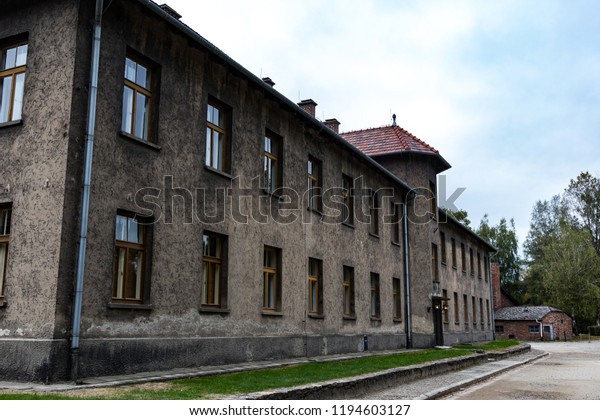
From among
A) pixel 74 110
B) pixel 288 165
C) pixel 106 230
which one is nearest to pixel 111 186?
pixel 106 230

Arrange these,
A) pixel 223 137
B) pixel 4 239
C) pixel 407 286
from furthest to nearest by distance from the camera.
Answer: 1. pixel 407 286
2. pixel 223 137
3. pixel 4 239

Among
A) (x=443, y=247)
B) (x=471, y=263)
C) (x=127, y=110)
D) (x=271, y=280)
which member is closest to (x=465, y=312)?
(x=471, y=263)

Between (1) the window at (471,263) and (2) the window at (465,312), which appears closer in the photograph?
(2) the window at (465,312)

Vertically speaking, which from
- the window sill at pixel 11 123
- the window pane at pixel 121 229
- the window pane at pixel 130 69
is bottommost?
the window pane at pixel 121 229

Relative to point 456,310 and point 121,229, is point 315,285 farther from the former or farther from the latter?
point 456,310

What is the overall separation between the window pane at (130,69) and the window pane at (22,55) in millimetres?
1829

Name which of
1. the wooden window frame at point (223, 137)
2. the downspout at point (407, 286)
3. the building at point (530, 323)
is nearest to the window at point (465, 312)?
the downspout at point (407, 286)

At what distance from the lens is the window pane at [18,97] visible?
11023 millimetres

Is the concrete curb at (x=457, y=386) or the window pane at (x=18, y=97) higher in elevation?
the window pane at (x=18, y=97)

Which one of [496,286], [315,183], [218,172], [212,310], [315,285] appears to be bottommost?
[212,310]

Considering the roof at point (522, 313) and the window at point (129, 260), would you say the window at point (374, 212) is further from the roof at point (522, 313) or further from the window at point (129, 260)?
the roof at point (522, 313)

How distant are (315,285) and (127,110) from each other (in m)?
9.08

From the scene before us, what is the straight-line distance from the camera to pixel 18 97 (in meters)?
11.1

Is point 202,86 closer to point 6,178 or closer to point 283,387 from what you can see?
point 6,178
